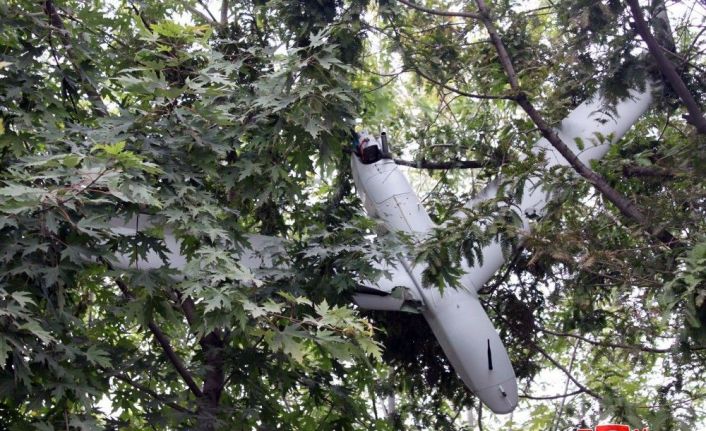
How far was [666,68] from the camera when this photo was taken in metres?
4.06

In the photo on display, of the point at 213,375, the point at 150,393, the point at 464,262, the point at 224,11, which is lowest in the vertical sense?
the point at 150,393

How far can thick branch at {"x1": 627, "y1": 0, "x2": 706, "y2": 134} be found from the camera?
3.98 meters

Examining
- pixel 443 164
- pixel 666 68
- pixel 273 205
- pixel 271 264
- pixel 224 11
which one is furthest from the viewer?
pixel 224 11

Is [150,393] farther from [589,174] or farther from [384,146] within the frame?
[589,174]

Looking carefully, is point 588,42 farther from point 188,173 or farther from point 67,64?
point 67,64

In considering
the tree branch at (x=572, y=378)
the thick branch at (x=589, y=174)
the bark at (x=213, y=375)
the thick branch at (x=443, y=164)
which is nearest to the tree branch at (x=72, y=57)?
the bark at (x=213, y=375)

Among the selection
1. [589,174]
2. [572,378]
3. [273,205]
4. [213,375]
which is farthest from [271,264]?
[572,378]

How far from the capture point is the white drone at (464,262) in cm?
459

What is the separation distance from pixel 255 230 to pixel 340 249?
1.39 metres

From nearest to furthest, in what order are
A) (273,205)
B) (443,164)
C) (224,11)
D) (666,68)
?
(666,68) → (273,205) → (443,164) → (224,11)

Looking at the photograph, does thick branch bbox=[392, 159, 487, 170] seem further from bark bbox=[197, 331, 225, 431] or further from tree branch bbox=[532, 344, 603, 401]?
bark bbox=[197, 331, 225, 431]

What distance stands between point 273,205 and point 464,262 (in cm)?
112

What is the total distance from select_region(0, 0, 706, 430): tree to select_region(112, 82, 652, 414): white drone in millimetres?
136

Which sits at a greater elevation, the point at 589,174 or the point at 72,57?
the point at 72,57
